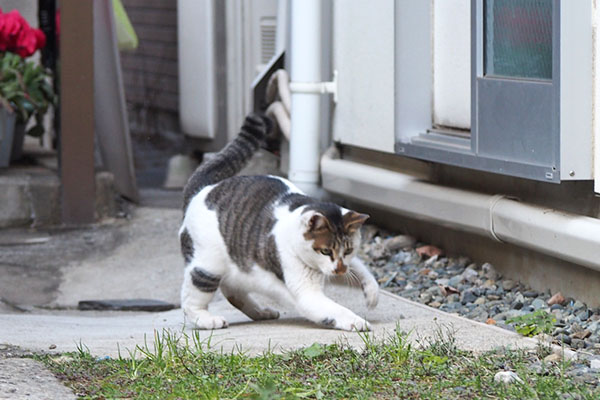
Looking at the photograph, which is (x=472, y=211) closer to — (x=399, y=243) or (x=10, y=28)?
(x=399, y=243)

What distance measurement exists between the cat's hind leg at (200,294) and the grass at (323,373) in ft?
2.72

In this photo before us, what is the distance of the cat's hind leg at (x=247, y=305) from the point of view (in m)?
4.64

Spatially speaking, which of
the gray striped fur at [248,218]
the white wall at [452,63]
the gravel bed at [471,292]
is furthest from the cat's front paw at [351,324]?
the white wall at [452,63]

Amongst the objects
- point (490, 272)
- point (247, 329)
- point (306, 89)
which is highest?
point (306, 89)

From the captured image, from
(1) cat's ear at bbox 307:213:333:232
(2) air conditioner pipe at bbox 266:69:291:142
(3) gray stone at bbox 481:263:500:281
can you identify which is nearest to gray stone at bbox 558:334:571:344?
(1) cat's ear at bbox 307:213:333:232

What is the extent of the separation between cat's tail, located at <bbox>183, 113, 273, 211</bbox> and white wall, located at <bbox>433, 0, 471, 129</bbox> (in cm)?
94

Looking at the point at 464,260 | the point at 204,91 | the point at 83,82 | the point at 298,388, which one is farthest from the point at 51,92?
the point at 298,388

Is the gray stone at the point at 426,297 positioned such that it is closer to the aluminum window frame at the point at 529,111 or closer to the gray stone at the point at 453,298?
the gray stone at the point at 453,298

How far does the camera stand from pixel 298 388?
2939mm

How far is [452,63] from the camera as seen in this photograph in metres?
5.02

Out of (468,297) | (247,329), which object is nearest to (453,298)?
(468,297)

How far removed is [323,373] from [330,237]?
0.97 m

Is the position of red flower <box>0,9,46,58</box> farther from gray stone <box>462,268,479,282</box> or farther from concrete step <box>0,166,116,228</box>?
gray stone <box>462,268,479,282</box>

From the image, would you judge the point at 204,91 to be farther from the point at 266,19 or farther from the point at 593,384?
the point at 593,384
